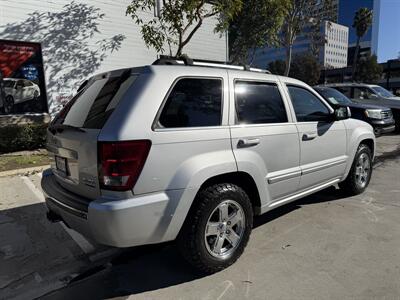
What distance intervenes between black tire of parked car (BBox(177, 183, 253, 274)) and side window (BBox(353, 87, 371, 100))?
449 inches

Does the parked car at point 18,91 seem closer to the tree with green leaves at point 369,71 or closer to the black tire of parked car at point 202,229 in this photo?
the black tire of parked car at point 202,229

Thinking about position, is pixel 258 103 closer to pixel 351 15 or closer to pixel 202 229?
pixel 202 229

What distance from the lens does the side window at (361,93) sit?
43.5 ft

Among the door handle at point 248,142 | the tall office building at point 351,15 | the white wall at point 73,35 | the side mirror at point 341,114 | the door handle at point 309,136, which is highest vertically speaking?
the tall office building at point 351,15

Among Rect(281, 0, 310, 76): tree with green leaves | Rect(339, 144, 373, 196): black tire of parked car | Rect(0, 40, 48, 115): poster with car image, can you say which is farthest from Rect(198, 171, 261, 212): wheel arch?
Rect(281, 0, 310, 76): tree with green leaves

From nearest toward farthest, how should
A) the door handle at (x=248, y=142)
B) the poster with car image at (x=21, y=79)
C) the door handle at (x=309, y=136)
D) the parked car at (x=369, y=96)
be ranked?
the door handle at (x=248, y=142) < the door handle at (x=309, y=136) < the poster with car image at (x=21, y=79) < the parked car at (x=369, y=96)

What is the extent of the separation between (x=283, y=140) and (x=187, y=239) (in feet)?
5.09

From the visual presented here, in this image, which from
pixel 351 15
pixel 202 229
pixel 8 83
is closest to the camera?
pixel 202 229

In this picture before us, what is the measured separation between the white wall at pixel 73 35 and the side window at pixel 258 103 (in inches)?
349

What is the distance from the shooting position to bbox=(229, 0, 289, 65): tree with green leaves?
448 inches

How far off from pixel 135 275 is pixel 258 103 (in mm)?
2097

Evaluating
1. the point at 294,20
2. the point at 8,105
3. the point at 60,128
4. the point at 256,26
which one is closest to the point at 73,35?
the point at 8,105

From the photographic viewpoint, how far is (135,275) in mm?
3488

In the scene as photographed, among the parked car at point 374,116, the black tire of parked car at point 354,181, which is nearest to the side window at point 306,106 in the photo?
the black tire of parked car at point 354,181
